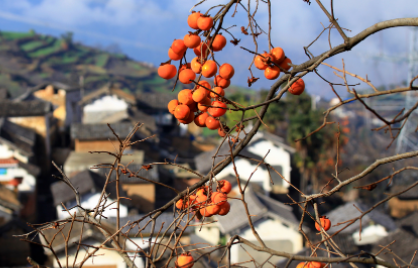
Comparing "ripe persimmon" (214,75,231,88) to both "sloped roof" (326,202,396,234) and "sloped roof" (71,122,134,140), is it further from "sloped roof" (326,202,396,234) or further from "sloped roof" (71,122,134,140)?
"sloped roof" (71,122,134,140)

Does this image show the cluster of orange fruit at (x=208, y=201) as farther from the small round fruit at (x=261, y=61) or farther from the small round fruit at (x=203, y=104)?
the small round fruit at (x=261, y=61)

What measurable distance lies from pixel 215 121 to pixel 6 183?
65.7 feet

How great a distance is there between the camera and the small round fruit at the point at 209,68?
2383mm

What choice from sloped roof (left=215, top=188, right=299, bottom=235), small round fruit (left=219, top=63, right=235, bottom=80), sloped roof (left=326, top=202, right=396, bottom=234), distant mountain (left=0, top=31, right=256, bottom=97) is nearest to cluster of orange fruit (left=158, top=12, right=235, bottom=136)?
small round fruit (left=219, top=63, right=235, bottom=80)

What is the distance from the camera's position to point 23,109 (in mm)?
26391

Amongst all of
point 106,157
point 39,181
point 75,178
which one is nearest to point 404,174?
point 106,157

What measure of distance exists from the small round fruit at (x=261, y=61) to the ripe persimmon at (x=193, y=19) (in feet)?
1.41

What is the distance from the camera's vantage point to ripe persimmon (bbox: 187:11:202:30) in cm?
239

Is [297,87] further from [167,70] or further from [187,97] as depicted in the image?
[167,70]

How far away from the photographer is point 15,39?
286 ft

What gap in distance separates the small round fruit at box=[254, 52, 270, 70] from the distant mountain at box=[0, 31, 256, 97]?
6994cm

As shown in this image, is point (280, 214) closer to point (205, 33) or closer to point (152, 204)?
point (152, 204)

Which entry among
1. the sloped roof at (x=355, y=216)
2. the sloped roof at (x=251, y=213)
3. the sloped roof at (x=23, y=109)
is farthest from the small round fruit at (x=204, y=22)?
the sloped roof at (x=23, y=109)

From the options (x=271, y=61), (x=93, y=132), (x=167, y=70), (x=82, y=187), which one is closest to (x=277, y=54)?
(x=271, y=61)
